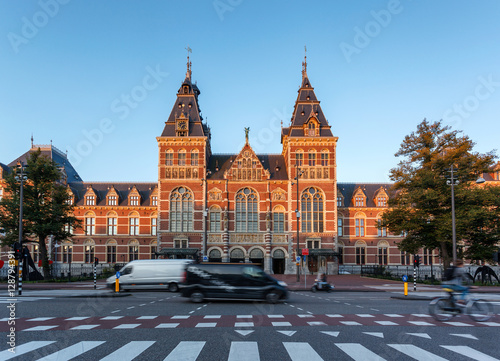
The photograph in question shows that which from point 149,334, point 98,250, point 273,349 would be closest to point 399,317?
point 273,349

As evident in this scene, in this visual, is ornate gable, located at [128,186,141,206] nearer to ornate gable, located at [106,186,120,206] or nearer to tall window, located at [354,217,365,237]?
ornate gable, located at [106,186,120,206]

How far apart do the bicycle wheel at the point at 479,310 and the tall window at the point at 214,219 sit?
3937 centimetres

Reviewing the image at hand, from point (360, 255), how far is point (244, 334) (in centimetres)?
4847

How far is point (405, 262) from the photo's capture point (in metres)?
56.2

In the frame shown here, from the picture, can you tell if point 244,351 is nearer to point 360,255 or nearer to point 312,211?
point 312,211

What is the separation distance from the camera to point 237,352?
8211 mm

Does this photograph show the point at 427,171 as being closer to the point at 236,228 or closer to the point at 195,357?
the point at 236,228

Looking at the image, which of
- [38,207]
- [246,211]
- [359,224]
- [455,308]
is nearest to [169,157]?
[246,211]

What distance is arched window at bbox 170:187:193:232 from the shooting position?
50.7 m

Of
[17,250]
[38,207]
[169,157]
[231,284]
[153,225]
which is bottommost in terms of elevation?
[231,284]

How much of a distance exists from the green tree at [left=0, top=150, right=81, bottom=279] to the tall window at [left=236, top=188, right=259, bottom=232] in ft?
65.1

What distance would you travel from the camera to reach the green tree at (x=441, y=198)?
116 feet

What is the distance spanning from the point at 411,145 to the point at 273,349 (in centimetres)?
3736

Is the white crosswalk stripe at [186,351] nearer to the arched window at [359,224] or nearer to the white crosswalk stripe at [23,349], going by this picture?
the white crosswalk stripe at [23,349]
